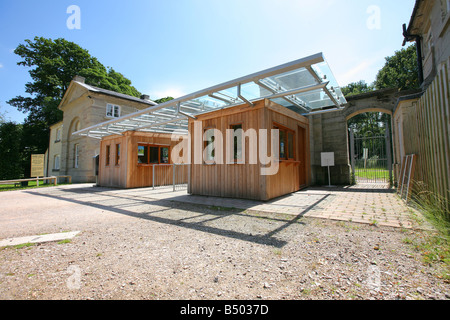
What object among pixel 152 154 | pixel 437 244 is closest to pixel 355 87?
pixel 152 154

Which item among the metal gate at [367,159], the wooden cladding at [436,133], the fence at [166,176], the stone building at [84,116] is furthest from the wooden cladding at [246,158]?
the stone building at [84,116]

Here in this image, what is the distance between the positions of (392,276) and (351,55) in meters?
5.41

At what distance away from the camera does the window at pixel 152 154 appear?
11.3 meters

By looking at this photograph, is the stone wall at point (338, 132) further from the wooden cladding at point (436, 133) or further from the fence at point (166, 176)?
the fence at point (166, 176)

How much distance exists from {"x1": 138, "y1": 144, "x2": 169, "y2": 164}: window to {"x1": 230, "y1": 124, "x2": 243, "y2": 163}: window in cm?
645

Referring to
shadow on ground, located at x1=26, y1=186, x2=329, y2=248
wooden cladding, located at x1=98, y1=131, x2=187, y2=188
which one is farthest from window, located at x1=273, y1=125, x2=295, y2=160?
wooden cladding, located at x1=98, y1=131, x2=187, y2=188

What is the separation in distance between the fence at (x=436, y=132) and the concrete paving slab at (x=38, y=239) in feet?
19.0

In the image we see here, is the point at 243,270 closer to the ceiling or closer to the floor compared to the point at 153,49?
closer to the floor

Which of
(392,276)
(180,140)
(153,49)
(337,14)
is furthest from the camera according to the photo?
(180,140)

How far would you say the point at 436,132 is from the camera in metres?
3.73

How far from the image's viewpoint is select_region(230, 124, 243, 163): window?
657 centimetres
